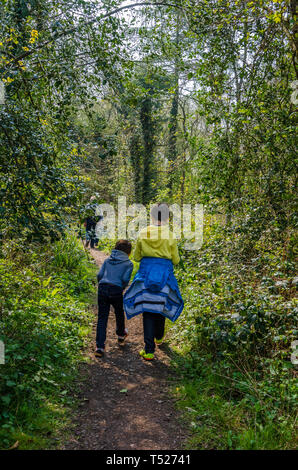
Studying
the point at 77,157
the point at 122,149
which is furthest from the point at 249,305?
the point at 122,149

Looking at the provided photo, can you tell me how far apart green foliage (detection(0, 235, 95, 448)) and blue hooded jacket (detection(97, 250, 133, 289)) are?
40.7 inches

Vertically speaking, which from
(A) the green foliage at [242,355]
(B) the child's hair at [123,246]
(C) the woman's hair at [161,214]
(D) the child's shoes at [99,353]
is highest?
(C) the woman's hair at [161,214]

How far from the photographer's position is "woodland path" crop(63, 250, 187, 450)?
10.3 ft

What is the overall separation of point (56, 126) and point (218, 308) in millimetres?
3430

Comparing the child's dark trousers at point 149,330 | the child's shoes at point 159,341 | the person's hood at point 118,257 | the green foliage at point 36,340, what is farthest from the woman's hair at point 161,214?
the green foliage at point 36,340

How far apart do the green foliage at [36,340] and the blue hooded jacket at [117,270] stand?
103 centimetres

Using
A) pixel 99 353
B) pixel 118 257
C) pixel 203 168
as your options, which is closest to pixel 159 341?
pixel 99 353

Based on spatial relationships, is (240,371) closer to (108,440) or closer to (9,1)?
(108,440)

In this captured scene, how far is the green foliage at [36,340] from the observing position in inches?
123

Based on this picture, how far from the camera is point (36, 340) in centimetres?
436

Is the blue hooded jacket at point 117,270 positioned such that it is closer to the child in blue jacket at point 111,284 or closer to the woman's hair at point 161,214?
the child in blue jacket at point 111,284

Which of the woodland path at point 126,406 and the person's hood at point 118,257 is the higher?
the person's hood at point 118,257

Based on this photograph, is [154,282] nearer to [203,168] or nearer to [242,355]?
[242,355]

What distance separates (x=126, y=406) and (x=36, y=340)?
143 cm
